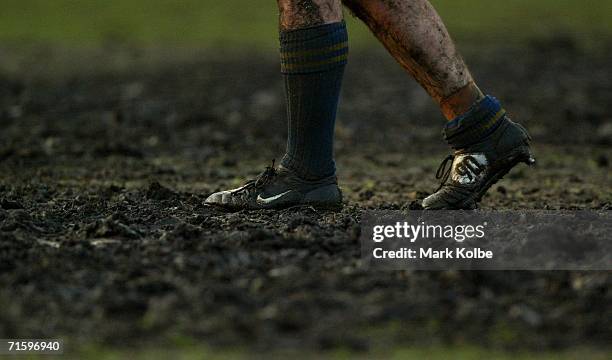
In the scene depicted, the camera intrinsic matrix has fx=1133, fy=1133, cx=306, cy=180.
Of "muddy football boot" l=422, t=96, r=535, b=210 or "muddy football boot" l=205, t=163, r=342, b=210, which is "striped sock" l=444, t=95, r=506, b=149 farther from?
"muddy football boot" l=205, t=163, r=342, b=210

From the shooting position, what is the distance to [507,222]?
378 cm

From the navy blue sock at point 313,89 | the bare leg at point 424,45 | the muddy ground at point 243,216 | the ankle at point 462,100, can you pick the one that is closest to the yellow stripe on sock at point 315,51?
the navy blue sock at point 313,89

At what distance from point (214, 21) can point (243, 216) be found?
35.1ft

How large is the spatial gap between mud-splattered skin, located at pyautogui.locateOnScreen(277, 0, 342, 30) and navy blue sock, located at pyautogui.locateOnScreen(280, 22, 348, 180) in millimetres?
21

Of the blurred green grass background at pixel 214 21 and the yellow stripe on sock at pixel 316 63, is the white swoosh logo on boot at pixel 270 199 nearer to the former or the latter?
the yellow stripe on sock at pixel 316 63

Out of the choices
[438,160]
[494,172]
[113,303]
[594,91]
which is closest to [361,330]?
[113,303]

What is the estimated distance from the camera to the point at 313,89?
4004 millimetres

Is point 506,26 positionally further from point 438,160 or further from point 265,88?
point 438,160

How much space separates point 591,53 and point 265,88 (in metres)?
3.75

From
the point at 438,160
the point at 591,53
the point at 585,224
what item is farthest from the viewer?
the point at 591,53

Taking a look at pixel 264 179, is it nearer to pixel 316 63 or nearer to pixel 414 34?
pixel 316 63

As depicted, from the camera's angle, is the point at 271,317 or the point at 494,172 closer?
the point at 271,317

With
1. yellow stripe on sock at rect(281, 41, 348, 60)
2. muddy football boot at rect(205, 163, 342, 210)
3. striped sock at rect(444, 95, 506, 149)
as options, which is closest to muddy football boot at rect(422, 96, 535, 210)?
striped sock at rect(444, 95, 506, 149)

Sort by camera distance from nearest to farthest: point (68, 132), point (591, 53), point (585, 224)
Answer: point (585, 224)
point (68, 132)
point (591, 53)
